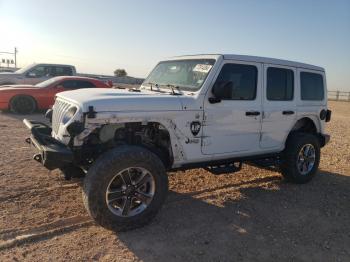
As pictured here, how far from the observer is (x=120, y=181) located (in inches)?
182

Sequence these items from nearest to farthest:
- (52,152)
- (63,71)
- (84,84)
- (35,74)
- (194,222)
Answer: (52,152)
(194,222)
(84,84)
(35,74)
(63,71)

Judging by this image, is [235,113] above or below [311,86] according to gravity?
below

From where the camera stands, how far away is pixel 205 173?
6.98m

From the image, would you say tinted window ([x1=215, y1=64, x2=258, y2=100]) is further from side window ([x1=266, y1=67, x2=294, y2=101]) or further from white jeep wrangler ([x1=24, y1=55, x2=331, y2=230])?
side window ([x1=266, y1=67, x2=294, y2=101])

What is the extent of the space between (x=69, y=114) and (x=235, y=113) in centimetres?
226

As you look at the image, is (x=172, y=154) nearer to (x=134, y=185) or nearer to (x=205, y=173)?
(x=134, y=185)

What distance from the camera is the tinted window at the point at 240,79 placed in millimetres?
5512

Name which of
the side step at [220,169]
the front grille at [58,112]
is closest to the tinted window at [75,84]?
the front grille at [58,112]

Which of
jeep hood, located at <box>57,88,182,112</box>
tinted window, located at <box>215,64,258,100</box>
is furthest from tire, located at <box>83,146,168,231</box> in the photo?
tinted window, located at <box>215,64,258,100</box>

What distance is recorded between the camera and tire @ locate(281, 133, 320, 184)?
6645 mm

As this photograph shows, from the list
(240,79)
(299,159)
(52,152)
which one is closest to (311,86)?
(299,159)

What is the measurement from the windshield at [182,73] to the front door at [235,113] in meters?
0.22

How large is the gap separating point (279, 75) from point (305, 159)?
5.31 feet

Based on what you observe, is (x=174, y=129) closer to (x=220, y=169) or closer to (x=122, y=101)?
(x=122, y=101)
